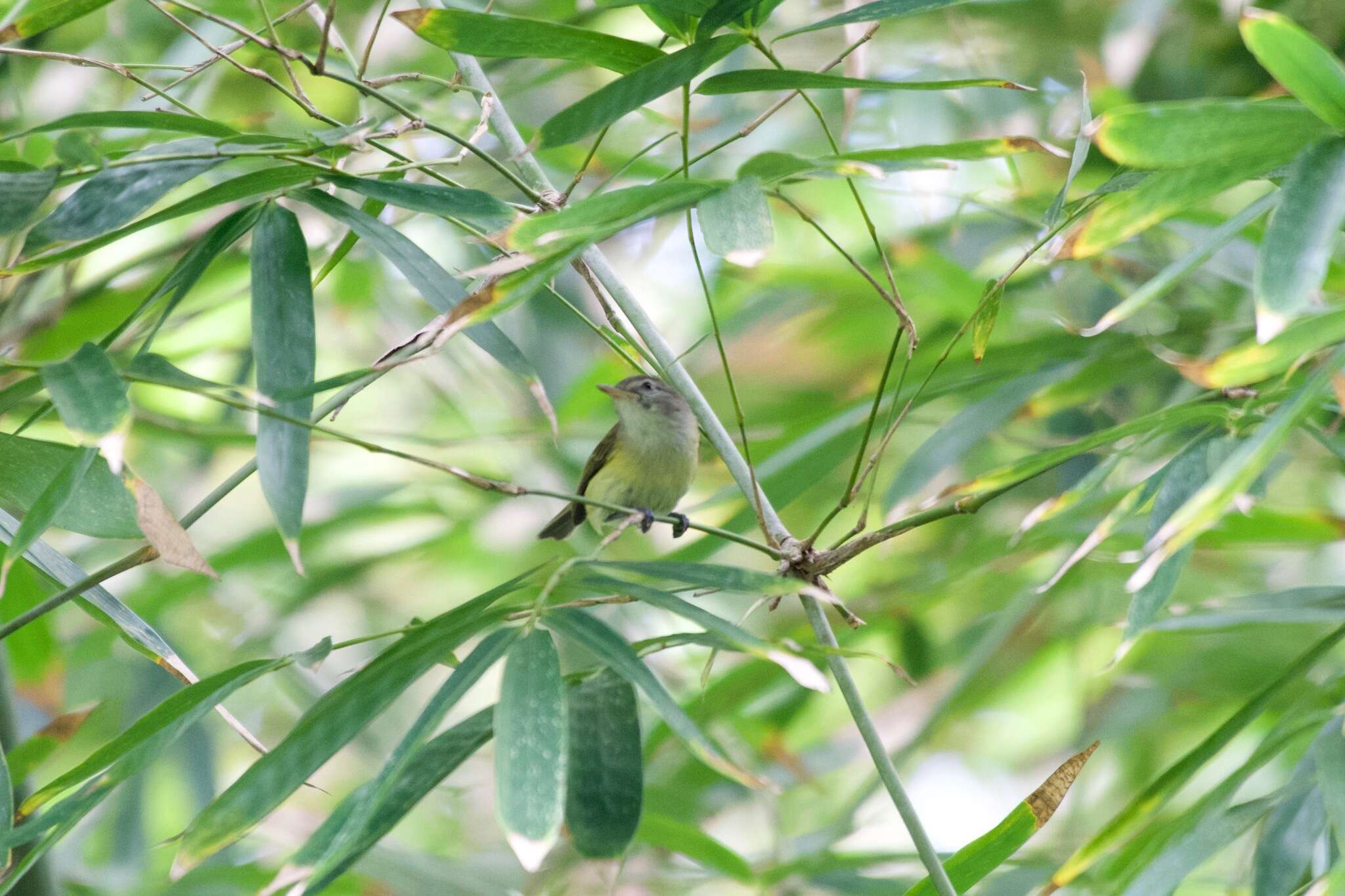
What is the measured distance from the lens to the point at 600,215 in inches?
37.8

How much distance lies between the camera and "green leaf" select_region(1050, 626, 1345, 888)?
4.04 feet

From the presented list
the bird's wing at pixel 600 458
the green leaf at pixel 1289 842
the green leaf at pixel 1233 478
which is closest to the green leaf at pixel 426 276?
the green leaf at pixel 1233 478

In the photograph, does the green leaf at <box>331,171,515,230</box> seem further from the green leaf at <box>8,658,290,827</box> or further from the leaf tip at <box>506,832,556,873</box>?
the leaf tip at <box>506,832,556,873</box>

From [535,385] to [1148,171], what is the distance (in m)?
0.57

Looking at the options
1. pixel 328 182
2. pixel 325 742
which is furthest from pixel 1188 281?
pixel 325 742

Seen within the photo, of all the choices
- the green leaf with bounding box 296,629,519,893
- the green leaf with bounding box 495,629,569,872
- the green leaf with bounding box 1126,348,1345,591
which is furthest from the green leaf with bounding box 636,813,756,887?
the green leaf with bounding box 1126,348,1345,591

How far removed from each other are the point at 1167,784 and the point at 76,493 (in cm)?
114

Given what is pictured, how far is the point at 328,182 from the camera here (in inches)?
44.3

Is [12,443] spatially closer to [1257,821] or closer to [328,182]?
[328,182]

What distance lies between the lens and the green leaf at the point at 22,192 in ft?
3.38

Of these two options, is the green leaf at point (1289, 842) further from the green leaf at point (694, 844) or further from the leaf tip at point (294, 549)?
the leaf tip at point (294, 549)

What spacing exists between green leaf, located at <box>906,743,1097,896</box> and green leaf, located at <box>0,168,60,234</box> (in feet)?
3.28

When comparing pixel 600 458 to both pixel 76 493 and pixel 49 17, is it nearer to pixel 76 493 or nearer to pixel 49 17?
pixel 76 493

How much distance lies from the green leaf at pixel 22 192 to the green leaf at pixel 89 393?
141mm
